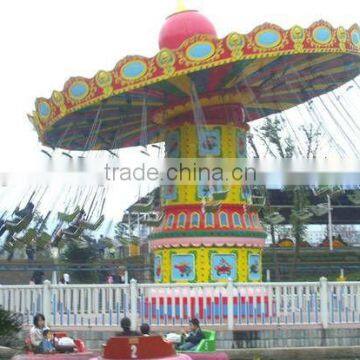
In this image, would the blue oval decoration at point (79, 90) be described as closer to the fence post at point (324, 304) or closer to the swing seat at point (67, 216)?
the swing seat at point (67, 216)

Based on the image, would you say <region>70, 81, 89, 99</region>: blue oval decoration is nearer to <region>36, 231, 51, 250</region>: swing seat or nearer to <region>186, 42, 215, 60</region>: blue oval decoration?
<region>186, 42, 215, 60</region>: blue oval decoration

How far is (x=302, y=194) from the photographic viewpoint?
27.4 m

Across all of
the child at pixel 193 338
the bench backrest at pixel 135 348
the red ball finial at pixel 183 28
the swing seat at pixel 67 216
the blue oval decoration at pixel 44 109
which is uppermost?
the red ball finial at pixel 183 28

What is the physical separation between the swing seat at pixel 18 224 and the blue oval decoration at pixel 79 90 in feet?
8.21

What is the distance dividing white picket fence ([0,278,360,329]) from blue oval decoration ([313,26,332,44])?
4.30m

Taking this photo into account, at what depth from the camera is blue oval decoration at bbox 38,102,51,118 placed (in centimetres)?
1402

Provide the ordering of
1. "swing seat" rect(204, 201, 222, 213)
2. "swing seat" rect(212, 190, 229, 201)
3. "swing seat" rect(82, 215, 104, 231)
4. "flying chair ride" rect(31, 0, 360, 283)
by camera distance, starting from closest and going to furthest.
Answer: "flying chair ride" rect(31, 0, 360, 283) → "swing seat" rect(204, 201, 222, 213) → "swing seat" rect(212, 190, 229, 201) → "swing seat" rect(82, 215, 104, 231)

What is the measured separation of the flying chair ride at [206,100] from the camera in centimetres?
1226

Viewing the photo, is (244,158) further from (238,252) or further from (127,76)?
(127,76)

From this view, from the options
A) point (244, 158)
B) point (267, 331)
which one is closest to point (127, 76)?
point (244, 158)

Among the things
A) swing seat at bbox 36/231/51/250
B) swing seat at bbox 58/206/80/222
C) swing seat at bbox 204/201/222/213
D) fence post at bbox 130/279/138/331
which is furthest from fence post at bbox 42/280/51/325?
swing seat at bbox 204/201/222/213

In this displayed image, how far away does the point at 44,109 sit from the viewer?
14.1m

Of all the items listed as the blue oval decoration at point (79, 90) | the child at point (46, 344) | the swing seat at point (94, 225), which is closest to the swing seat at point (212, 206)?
the swing seat at point (94, 225)

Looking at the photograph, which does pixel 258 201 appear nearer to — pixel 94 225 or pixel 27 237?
pixel 94 225
